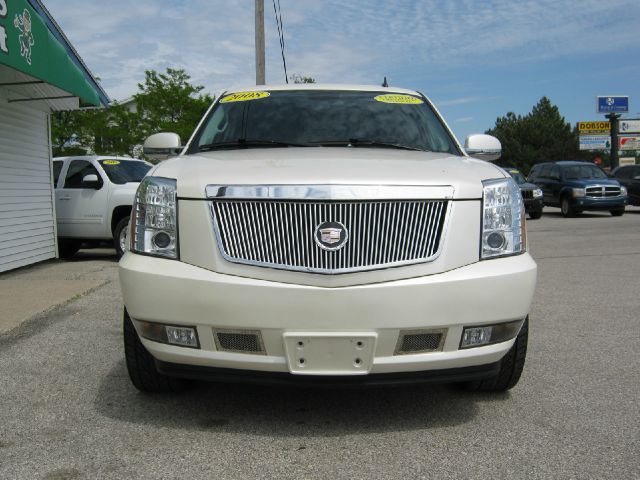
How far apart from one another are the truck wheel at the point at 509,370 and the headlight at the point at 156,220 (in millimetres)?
1759

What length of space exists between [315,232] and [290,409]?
3.62 feet

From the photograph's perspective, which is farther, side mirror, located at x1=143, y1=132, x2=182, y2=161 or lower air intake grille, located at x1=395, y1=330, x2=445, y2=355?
side mirror, located at x1=143, y1=132, x2=182, y2=161

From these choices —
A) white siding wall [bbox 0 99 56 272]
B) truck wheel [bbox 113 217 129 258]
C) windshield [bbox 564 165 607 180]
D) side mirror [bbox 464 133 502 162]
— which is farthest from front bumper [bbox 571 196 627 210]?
side mirror [bbox 464 133 502 162]

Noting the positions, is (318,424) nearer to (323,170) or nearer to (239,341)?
(239,341)

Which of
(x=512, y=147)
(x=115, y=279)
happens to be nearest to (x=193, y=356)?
(x=115, y=279)

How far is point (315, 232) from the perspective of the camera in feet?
9.70

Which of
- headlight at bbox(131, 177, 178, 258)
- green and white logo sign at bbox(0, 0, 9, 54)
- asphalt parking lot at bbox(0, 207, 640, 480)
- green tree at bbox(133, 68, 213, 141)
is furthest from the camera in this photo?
green tree at bbox(133, 68, 213, 141)

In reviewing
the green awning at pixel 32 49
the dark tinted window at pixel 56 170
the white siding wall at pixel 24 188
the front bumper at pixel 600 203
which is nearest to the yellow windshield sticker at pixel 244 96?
the green awning at pixel 32 49

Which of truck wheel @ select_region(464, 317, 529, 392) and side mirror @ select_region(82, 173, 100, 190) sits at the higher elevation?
side mirror @ select_region(82, 173, 100, 190)

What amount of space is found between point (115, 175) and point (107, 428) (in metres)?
8.65

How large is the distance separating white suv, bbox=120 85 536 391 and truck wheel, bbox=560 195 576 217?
62.9ft

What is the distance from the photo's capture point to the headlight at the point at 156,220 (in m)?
3.13

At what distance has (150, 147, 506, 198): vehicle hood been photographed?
3.04 metres

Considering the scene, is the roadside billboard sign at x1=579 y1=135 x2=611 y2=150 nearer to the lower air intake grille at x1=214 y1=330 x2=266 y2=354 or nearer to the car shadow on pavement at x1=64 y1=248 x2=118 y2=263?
the car shadow on pavement at x1=64 y1=248 x2=118 y2=263
